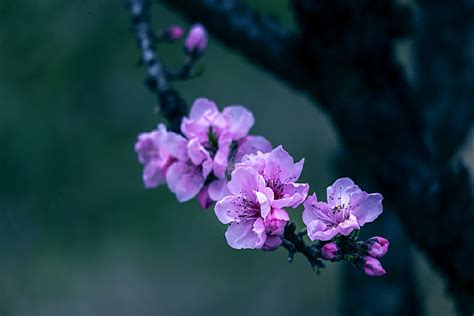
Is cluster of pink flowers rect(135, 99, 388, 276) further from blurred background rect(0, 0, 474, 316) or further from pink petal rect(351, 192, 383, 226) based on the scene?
blurred background rect(0, 0, 474, 316)

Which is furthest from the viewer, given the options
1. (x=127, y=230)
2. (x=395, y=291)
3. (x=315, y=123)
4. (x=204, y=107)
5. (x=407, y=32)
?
→ (x=315, y=123)

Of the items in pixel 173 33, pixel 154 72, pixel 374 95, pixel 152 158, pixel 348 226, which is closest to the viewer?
pixel 348 226

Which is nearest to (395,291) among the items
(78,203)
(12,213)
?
(12,213)

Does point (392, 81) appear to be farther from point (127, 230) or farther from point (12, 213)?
point (127, 230)

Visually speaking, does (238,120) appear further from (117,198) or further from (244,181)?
(117,198)

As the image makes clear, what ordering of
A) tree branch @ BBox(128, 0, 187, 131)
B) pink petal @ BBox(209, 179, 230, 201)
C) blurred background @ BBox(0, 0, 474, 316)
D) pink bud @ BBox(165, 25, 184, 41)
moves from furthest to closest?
blurred background @ BBox(0, 0, 474, 316) → pink bud @ BBox(165, 25, 184, 41) → tree branch @ BBox(128, 0, 187, 131) → pink petal @ BBox(209, 179, 230, 201)

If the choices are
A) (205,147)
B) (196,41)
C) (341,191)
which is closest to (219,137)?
(205,147)

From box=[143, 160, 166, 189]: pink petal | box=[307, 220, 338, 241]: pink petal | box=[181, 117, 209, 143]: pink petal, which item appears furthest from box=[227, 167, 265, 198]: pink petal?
box=[143, 160, 166, 189]: pink petal
